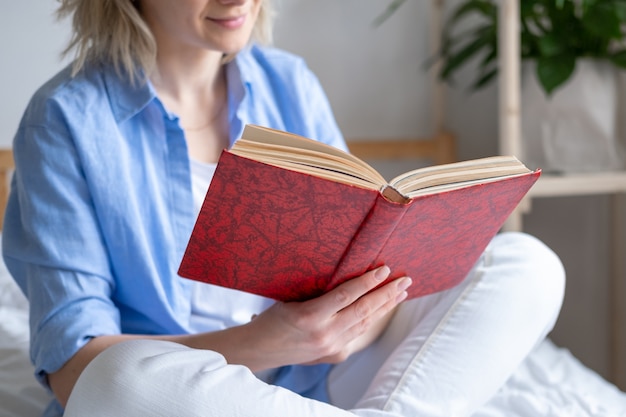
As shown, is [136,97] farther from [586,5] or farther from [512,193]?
[586,5]

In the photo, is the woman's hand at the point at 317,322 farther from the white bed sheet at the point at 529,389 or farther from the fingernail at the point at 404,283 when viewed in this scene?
the white bed sheet at the point at 529,389

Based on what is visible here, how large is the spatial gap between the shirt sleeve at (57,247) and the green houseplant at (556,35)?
3.36 ft

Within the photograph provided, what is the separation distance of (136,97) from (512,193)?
1.68 feet

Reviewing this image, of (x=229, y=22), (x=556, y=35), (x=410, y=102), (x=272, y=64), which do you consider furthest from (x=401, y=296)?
(x=410, y=102)

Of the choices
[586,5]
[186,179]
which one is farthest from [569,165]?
[186,179]

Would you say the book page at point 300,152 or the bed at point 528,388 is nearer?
the book page at point 300,152

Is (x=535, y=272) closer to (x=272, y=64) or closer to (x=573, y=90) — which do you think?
(x=272, y=64)

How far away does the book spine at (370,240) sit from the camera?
2.39 feet

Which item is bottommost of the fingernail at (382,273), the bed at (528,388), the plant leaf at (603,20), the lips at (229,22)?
the bed at (528,388)

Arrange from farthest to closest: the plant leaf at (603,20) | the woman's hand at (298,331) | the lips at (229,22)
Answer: the plant leaf at (603,20) → the lips at (229,22) → the woman's hand at (298,331)

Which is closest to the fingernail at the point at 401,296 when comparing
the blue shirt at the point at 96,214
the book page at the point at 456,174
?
the book page at the point at 456,174

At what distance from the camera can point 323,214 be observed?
75 centimetres

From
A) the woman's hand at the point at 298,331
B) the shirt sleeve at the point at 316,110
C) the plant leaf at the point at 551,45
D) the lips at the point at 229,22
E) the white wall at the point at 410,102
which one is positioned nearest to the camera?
the woman's hand at the point at 298,331

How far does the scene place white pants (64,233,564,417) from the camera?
0.74m
